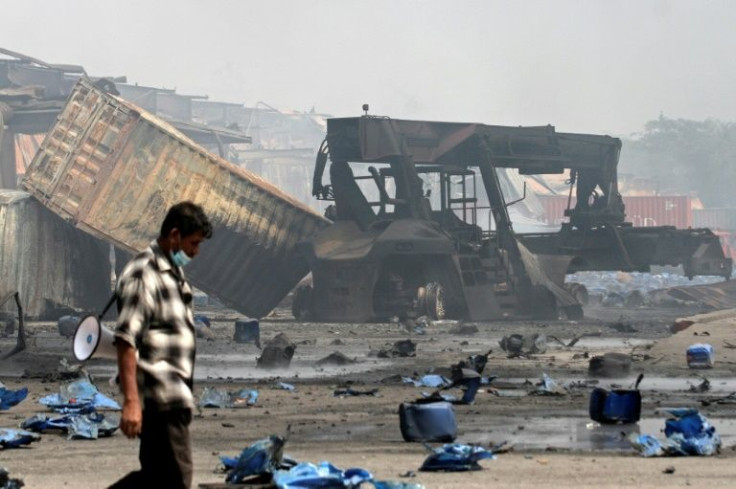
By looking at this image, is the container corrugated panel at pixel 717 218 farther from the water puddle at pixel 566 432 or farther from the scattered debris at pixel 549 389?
the water puddle at pixel 566 432

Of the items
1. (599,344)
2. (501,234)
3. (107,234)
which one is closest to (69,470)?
(599,344)

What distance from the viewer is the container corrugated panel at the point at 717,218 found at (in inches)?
2781

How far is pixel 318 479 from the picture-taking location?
237 inches

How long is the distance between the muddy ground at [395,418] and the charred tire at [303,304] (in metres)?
5.76

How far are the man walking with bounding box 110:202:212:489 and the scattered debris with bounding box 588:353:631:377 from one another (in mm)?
9315

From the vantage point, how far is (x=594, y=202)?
30.3 m

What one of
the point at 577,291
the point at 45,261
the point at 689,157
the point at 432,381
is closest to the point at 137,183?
the point at 45,261

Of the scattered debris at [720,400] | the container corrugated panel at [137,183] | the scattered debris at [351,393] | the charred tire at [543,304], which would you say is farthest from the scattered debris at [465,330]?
the scattered debris at [720,400]

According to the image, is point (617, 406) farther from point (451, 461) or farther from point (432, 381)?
point (432, 381)

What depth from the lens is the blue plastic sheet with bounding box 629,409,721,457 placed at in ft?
25.7

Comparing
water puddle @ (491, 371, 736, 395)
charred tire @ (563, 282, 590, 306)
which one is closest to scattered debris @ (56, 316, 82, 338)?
water puddle @ (491, 371, 736, 395)

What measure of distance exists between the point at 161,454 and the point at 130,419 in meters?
0.22

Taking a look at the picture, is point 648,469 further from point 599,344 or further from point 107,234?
point 107,234

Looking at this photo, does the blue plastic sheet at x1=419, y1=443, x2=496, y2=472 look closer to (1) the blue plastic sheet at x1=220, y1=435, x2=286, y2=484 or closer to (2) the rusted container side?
(1) the blue plastic sheet at x1=220, y1=435, x2=286, y2=484
